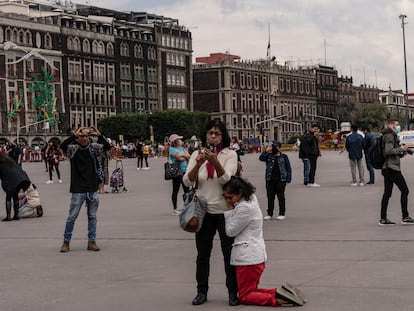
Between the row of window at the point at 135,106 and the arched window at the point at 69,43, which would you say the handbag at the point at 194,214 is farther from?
the row of window at the point at 135,106

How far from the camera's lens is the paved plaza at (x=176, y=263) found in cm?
890

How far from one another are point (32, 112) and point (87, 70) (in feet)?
39.7

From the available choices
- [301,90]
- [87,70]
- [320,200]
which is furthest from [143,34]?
[320,200]

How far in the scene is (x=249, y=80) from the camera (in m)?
144

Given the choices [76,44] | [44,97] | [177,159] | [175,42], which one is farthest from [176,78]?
[177,159]

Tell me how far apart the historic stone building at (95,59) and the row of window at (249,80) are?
31.2 feet

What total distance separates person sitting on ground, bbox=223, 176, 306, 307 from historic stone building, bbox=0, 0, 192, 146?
8950 centimetres

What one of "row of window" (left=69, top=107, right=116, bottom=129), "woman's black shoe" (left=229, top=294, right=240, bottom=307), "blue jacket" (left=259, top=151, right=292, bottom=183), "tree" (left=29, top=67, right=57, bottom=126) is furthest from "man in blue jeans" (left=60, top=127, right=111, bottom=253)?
"row of window" (left=69, top=107, right=116, bottom=129)

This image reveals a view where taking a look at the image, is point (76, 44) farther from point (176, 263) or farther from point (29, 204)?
point (176, 263)

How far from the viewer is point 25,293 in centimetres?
957

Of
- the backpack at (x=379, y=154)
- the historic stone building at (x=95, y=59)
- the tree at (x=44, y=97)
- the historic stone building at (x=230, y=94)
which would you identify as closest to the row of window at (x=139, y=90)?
the historic stone building at (x=95, y=59)

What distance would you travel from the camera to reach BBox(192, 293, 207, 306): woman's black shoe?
8.63 metres

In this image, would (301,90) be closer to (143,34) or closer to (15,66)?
(143,34)

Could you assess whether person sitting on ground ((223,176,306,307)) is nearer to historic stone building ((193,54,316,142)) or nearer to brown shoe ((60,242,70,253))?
brown shoe ((60,242,70,253))
